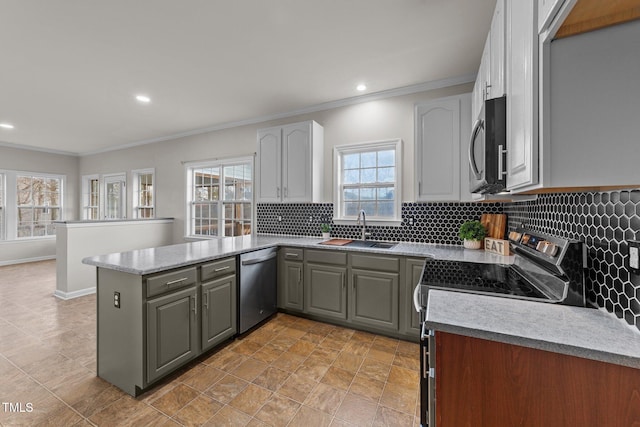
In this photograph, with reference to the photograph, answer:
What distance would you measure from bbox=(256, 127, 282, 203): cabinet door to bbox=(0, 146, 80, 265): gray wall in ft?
20.2

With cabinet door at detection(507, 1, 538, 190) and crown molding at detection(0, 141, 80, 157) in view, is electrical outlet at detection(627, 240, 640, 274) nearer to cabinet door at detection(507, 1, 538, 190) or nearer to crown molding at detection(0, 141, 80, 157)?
cabinet door at detection(507, 1, 538, 190)

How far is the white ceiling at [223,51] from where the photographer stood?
6.50 feet

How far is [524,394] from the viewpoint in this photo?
2.89 feet

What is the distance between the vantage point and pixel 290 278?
3.09m

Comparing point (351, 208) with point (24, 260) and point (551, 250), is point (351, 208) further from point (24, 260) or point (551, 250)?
point (24, 260)

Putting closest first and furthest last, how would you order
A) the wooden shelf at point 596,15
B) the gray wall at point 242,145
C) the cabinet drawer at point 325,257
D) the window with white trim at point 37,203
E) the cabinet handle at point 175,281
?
the wooden shelf at point 596,15, the cabinet handle at point 175,281, the cabinet drawer at point 325,257, the gray wall at point 242,145, the window with white trim at point 37,203

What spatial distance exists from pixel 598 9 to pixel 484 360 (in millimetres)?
1144

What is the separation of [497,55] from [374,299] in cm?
213

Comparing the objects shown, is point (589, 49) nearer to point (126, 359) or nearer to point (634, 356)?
point (634, 356)

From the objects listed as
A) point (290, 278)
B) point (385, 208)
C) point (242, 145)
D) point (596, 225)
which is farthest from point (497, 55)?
point (242, 145)

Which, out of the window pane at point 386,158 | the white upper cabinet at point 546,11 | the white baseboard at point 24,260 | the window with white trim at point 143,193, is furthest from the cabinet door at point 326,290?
the white baseboard at point 24,260

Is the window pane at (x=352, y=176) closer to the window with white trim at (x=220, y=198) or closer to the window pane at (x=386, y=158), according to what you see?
the window pane at (x=386, y=158)

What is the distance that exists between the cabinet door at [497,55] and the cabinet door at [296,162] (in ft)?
6.86

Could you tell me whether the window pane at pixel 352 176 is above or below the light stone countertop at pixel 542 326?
above
